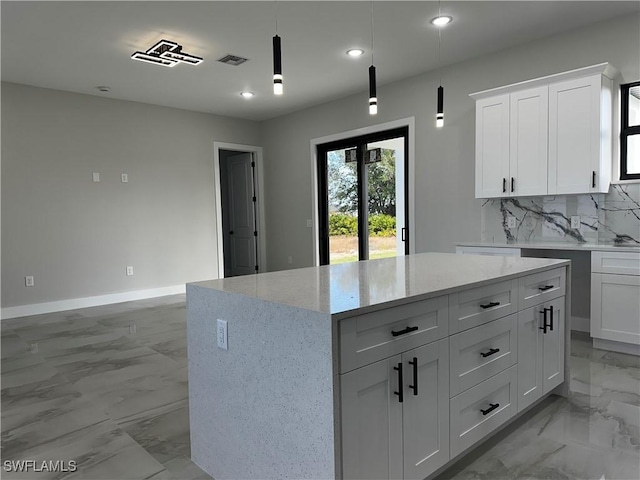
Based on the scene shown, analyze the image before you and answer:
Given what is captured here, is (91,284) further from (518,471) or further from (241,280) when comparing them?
(518,471)

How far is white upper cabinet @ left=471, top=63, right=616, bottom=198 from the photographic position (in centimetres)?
373

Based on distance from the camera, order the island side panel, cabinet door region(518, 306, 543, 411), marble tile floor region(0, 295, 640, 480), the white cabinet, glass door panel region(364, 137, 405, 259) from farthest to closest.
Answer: glass door panel region(364, 137, 405, 259) < the white cabinet < cabinet door region(518, 306, 543, 411) < marble tile floor region(0, 295, 640, 480) < the island side panel

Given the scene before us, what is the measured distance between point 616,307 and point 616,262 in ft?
1.18

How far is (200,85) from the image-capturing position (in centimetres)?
557

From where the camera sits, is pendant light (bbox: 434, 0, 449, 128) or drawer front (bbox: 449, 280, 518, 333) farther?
pendant light (bbox: 434, 0, 449, 128)

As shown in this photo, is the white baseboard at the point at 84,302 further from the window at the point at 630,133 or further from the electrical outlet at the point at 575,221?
the window at the point at 630,133

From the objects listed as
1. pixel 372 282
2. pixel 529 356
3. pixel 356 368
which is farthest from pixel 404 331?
pixel 529 356

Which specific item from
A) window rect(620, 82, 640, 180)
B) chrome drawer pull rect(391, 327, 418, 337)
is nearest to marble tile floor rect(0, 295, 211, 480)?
chrome drawer pull rect(391, 327, 418, 337)

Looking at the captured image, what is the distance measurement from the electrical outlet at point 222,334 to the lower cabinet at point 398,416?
1.92 feet

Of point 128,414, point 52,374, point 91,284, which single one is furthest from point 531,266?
point 91,284

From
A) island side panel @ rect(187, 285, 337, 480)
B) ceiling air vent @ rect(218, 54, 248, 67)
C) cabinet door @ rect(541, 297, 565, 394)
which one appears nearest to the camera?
island side panel @ rect(187, 285, 337, 480)

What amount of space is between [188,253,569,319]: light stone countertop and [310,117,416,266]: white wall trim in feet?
8.98

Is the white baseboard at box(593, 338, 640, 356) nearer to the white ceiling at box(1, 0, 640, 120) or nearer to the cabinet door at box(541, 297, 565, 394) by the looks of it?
the cabinet door at box(541, 297, 565, 394)

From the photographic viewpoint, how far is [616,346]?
358cm
